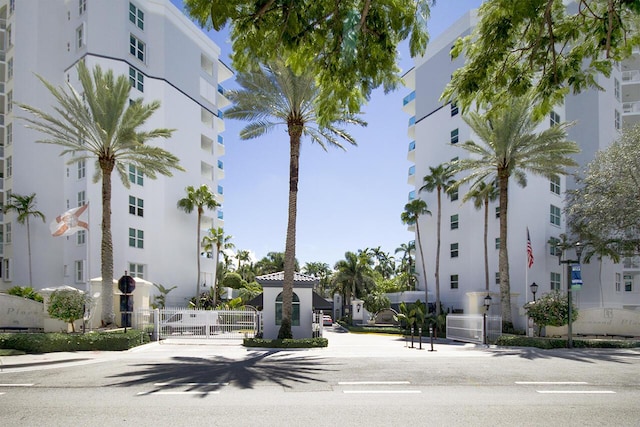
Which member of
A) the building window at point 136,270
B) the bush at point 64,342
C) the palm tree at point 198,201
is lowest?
the bush at point 64,342

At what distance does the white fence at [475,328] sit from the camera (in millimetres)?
24844

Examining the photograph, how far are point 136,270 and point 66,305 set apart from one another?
18.1 meters

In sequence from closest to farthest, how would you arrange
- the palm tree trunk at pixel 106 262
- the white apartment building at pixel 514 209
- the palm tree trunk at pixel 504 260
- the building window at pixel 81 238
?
the palm tree trunk at pixel 106 262
the palm tree trunk at pixel 504 260
the building window at pixel 81 238
the white apartment building at pixel 514 209

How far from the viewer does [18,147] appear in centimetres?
4066

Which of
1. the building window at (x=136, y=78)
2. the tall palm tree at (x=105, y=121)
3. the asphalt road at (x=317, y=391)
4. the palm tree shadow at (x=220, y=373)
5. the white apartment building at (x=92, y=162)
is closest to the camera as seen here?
the asphalt road at (x=317, y=391)

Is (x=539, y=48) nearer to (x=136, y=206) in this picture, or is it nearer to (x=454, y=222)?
(x=136, y=206)

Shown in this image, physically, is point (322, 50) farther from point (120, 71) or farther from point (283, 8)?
point (120, 71)

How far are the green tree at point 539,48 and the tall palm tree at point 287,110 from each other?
1367 centimetres

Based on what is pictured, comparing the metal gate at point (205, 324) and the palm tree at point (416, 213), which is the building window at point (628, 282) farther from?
the metal gate at point (205, 324)

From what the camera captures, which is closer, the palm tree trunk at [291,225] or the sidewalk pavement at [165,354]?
the sidewalk pavement at [165,354]

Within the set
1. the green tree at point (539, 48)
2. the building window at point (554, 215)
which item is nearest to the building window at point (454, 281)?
the building window at point (554, 215)

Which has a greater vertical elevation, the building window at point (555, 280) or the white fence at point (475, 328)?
the building window at point (555, 280)

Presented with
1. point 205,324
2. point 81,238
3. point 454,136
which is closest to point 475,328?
point 205,324

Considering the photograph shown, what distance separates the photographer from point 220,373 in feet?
40.6
